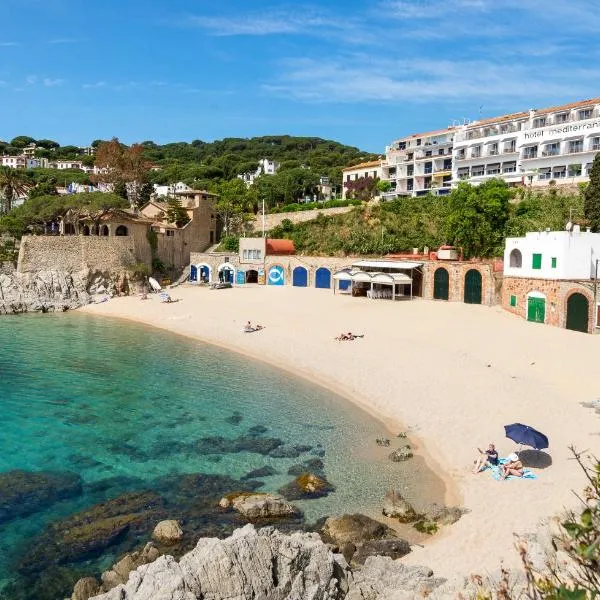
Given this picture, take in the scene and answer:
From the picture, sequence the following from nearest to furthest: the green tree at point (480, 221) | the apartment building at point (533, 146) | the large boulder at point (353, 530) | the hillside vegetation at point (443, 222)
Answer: the large boulder at point (353, 530) < the green tree at point (480, 221) < the hillside vegetation at point (443, 222) < the apartment building at point (533, 146)

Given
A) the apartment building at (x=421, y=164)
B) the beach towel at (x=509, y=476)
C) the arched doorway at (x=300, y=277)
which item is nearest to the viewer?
the beach towel at (x=509, y=476)

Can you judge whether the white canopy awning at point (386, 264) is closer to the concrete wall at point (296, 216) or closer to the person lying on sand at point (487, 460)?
the concrete wall at point (296, 216)

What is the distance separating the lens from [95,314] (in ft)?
146

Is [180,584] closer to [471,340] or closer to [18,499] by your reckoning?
[18,499]

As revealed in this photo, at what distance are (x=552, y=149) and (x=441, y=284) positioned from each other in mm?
24049

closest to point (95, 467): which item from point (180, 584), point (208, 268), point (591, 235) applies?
point (180, 584)

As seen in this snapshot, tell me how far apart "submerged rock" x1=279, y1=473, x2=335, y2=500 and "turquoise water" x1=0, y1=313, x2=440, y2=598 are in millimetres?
295

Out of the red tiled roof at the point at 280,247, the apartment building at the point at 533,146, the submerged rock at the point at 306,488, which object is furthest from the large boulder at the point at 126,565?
the apartment building at the point at 533,146

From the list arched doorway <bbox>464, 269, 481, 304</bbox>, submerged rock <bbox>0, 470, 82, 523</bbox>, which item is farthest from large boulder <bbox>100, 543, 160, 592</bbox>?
arched doorway <bbox>464, 269, 481, 304</bbox>

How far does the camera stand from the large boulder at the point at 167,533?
11938 millimetres

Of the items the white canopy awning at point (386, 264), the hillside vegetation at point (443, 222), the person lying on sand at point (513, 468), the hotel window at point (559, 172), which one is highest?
the hotel window at point (559, 172)

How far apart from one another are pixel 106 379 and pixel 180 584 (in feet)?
60.5

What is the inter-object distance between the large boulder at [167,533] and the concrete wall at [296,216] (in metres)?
50.0

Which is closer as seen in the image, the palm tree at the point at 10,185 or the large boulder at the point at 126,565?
the large boulder at the point at 126,565
